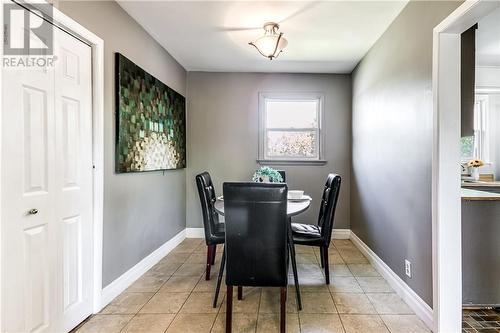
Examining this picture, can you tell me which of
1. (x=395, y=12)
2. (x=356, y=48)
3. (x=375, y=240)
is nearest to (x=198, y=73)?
(x=356, y=48)

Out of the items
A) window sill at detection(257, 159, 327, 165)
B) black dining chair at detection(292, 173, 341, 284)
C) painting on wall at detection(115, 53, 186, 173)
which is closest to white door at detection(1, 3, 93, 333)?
painting on wall at detection(115, 53, 186, 173)

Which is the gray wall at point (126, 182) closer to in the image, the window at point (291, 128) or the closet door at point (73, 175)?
the closet door at point (73, 175)

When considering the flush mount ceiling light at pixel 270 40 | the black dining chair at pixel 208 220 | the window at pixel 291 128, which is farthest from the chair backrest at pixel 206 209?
the window at pixel 291 128

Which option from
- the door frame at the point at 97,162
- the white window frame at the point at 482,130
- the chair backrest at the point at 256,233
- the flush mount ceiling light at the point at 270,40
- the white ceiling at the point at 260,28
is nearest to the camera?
the chair backrest at the point at 256,233

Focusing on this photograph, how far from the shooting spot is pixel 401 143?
2.45 meters

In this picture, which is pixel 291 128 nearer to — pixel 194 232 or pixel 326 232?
pixel 326 232

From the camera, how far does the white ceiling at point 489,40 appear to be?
276 cm

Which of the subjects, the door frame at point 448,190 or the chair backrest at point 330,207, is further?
the chair backrest at point 330,207

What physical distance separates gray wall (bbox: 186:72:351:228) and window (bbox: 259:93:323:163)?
0.51 feet

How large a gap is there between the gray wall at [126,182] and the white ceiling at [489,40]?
10.7 ft

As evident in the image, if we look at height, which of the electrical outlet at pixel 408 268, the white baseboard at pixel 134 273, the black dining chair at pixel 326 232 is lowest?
the white baseboard at pixel 134 273

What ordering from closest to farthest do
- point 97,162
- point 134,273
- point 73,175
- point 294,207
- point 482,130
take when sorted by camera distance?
point 73,175
point 97,162
point 294,207
point 134,273
point 482,130

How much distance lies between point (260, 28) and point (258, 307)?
8.55ft

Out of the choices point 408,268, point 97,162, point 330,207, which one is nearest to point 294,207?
point 330,207
